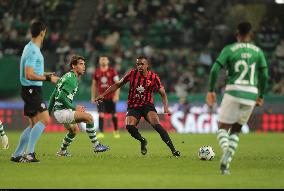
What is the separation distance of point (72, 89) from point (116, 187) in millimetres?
5593

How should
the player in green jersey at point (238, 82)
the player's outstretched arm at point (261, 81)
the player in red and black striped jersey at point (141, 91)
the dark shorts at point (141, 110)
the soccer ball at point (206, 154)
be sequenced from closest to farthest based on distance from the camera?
the player in green jersey at point (238, 82)
the player's outstretched arm at point (261, 81)
the soccer ball at point (206, 154)
the player in red and black striped jersey at point (141, 91)
the dark shorts at point (141, 110)

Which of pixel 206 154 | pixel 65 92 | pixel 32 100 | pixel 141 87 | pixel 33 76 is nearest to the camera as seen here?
pixel 33 76

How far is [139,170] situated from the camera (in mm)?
13289

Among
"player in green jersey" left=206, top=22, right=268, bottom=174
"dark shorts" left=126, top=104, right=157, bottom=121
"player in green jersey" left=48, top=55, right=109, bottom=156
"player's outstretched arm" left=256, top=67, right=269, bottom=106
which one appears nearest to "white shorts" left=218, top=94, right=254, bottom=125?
"player in green jersey" left=206, top=22, right=268, bottom=174

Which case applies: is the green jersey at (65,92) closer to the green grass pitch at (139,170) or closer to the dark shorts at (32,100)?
the green grass pitch at (139,170)

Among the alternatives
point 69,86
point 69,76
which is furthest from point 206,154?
point 69,76

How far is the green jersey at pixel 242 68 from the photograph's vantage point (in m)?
12.5

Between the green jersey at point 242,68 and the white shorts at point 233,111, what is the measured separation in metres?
0.08

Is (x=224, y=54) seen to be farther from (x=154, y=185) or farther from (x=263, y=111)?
(x=263, y=111)

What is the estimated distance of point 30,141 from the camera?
14266 millimetres

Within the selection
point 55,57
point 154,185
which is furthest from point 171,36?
point 154,185

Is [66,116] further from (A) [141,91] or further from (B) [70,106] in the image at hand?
(A) [141,91]

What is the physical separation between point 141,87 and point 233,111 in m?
4.88

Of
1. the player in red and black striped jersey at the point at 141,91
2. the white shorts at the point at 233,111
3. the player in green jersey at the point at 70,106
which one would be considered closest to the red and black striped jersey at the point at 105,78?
the player in red and black striped jersey at the point at 141,91
